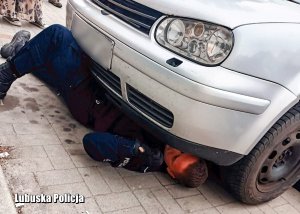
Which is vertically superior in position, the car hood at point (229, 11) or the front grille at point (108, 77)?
the car hood at point (229, 11)

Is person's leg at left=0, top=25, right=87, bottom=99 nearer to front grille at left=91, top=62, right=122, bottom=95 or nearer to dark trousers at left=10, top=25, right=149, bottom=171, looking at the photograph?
dark trousers at left=10, top=25, right=149, bottom=171

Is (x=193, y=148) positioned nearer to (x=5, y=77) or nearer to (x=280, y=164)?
(x=280, y=164)

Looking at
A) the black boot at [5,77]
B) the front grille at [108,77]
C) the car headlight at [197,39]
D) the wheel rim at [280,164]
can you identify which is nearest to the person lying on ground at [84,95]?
the black boot at [5,77]

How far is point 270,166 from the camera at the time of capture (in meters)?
2.61

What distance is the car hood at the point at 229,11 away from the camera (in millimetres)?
2074

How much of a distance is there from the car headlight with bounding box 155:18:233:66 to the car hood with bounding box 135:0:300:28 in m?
0.05

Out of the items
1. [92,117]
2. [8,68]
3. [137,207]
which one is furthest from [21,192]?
[8,68]

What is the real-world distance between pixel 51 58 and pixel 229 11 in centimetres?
159

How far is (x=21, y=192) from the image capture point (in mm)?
2191

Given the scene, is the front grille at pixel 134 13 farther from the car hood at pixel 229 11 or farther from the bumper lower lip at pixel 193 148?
the bumper lower lip at pixel 193 148

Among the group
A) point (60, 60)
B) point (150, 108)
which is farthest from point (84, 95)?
point (150, 108)

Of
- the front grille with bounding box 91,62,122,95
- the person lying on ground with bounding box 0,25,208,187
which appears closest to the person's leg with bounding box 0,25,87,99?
the person lying on ground with bounding box 0,25,208,187

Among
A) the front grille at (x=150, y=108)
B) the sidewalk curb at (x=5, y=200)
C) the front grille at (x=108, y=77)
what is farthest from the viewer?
the front grille at (x=108, y=77)

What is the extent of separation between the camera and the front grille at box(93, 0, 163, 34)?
232cm
